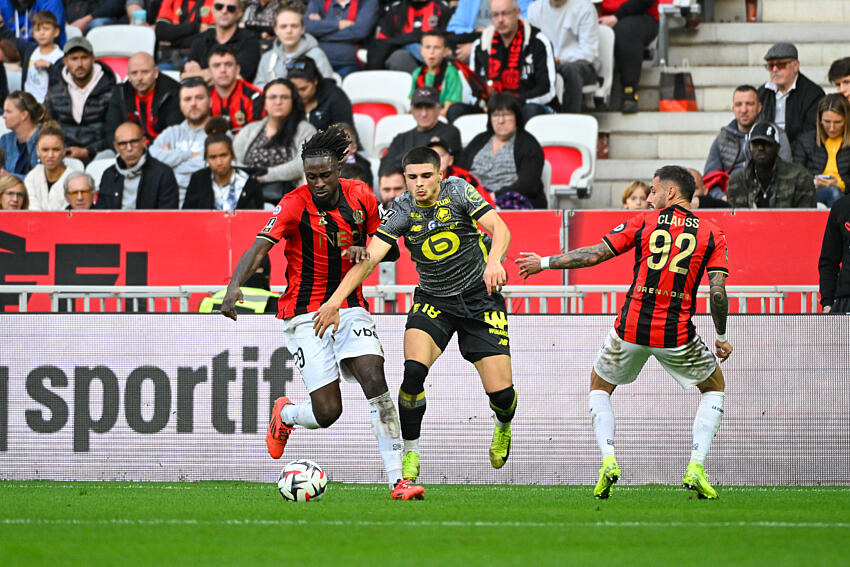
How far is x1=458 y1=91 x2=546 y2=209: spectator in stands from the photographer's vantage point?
44.7 ft

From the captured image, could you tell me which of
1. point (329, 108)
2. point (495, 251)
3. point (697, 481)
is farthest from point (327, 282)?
point (329, 108)

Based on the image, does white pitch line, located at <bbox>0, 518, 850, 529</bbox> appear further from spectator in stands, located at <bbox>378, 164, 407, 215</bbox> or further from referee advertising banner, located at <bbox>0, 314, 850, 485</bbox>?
spectator in stands, located at <bbox>378, 164, 407, 215</bbox>

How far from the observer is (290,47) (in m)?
16.1

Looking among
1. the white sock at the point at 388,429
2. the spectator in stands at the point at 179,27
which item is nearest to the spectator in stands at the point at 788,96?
the white sock at the point at 388,429

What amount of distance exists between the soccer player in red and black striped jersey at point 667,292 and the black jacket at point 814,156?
490cm

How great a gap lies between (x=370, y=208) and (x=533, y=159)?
5144 millimetres

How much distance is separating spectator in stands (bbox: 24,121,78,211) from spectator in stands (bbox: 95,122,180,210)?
25.7 inches

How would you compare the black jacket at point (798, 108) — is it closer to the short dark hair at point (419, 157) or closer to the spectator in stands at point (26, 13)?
the short dark hair at point (419, 157)

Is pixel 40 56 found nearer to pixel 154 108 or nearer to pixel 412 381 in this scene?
pixel 154 108

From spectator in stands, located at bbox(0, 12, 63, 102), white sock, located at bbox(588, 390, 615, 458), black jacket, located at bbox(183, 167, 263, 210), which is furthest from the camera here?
spectator in stands, located at bbox(0, 12, 63, 102)

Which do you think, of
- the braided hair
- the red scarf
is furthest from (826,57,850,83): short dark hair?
the braided hair

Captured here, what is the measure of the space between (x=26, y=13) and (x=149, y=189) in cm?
603

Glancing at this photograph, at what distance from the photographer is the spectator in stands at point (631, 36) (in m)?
16.2

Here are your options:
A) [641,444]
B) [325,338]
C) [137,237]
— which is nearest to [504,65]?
[137,237]
